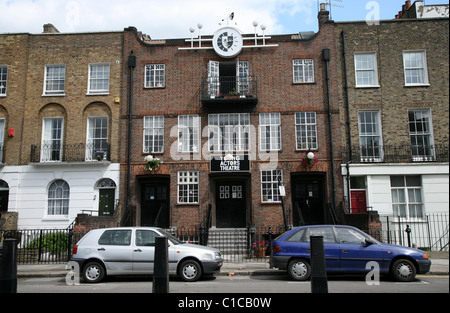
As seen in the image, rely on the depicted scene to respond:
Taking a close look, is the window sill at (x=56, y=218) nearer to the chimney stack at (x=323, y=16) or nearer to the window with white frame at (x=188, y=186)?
the window with white frame at (x=188, y=186)

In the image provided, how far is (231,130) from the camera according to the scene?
2103cm

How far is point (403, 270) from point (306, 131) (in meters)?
10.9

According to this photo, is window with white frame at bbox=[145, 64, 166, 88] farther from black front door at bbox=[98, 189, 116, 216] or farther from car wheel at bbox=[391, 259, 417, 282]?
car wheel at bbox=[391, 259, 417, 282]

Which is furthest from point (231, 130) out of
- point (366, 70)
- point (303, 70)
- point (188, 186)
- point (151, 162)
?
point (366, 70)

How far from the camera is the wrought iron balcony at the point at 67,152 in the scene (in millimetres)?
21000

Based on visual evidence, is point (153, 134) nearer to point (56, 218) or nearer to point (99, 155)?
point (99, 155)

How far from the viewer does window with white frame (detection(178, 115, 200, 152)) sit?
68.9 feet

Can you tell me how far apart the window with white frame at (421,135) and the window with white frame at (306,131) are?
16.5ft

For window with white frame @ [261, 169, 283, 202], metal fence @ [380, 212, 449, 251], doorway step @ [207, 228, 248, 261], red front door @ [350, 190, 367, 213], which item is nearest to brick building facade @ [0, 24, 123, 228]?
doorway step @ [207, 228, 248, 261]

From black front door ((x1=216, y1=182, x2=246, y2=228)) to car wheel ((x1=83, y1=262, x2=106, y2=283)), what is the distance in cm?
965

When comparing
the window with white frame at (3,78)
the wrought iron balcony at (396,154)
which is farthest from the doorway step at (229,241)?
the window with white frame at (3,78)

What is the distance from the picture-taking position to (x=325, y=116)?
2077 cm

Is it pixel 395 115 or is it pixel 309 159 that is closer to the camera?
pixel 309 159

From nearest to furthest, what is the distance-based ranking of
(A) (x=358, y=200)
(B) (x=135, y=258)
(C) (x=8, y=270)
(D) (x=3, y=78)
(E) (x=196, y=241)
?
(C) (x=8, y=270) < (B) (x=135, y=258) < (E) (x=196, y=241) < (A) (x=358, y=200) < (D) (x=3, y=78)
